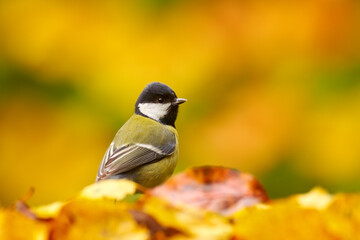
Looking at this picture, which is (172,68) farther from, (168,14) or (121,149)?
(121,149)

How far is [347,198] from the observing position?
0.45m

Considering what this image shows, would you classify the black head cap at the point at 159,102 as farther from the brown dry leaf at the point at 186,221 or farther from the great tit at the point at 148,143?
the brown dry leaf at the point at 186,221

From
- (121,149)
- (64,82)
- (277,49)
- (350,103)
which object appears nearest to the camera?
(121,149)

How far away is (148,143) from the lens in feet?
6.70

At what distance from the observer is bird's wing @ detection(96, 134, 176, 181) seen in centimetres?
173

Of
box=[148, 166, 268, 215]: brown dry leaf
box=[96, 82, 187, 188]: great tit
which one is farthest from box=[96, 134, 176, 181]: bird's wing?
box=[148, 166, 268, 215]: brown dry leaf

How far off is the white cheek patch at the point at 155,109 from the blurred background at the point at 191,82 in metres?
1.53

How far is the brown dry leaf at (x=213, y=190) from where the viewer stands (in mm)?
482

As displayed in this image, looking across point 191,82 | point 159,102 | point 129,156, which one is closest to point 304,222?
point 129,156

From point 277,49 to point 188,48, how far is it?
2.20 ft

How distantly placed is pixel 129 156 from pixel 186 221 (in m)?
1.43

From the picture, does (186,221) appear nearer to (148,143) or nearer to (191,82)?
(148,143)

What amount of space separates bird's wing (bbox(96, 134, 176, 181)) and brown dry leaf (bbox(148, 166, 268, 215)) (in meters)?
1.15

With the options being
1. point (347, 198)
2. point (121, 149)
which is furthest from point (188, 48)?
point (347, 198)
